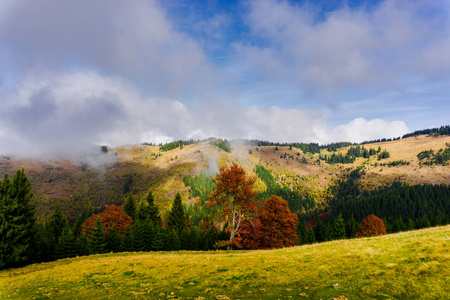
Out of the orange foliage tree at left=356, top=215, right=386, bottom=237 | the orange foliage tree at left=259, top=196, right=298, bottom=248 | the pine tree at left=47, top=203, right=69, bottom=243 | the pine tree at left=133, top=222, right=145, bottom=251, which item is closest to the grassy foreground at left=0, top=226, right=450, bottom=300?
the orange foliage tree at left=259, top=196, right=298, bottom=248

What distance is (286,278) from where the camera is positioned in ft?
42.9

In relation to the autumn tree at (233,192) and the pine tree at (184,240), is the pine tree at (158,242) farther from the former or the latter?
the autumn tree at (233,192)

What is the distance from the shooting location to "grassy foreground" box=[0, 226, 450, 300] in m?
9.12

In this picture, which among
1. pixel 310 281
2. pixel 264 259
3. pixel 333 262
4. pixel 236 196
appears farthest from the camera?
pixel 236 196

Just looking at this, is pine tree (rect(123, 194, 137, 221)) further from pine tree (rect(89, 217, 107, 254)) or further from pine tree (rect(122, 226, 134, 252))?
pine tree (rect(89, 217, 107, 254))

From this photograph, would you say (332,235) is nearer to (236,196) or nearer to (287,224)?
(287,224)

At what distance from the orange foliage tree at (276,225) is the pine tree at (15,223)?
43.2m

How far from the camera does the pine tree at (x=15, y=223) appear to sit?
36.7 metres

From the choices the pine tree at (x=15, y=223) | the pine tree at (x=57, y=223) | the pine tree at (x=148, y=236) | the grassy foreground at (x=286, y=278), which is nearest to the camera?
the grassy foreground at (x=286, y=278)

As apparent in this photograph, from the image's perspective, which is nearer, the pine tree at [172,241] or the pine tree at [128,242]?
the pine tree at [128,242]

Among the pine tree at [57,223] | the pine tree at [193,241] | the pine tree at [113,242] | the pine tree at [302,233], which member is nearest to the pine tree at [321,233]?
the pine tree at [302,233]

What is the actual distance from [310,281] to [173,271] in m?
12.1

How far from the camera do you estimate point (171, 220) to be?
7819cm

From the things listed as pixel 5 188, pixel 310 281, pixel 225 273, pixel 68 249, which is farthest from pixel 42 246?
pixel 310 281
